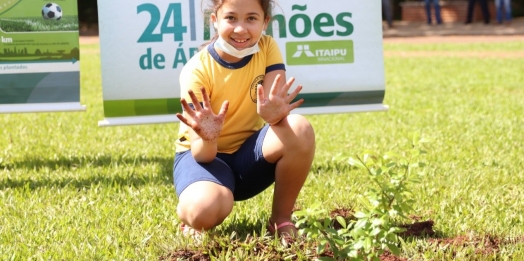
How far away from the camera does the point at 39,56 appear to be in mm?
5176

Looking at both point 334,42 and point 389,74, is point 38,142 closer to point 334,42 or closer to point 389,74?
point 334,42

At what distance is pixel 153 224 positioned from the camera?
12.9 feet

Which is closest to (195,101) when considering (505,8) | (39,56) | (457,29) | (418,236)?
(418,236)

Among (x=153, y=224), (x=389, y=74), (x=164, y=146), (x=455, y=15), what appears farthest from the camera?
(x=455, y=15)

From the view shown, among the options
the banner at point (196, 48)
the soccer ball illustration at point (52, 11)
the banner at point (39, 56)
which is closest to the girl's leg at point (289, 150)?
the banner at point (196, 48)

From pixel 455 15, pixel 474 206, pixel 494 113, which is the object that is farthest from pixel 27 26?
pixel 455 15

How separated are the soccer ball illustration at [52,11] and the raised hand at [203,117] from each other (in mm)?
2186

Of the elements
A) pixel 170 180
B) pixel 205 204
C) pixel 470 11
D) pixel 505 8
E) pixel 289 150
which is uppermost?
pixel 289 150

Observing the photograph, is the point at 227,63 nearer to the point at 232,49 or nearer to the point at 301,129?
the point at 232,49

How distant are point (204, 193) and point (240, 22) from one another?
0.76 metres

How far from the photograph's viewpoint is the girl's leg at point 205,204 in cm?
338

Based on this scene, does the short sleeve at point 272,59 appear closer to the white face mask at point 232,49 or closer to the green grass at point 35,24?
the white face mask at point 232,49

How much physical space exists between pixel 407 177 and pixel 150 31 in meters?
2.90

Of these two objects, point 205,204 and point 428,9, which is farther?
point 428,9
